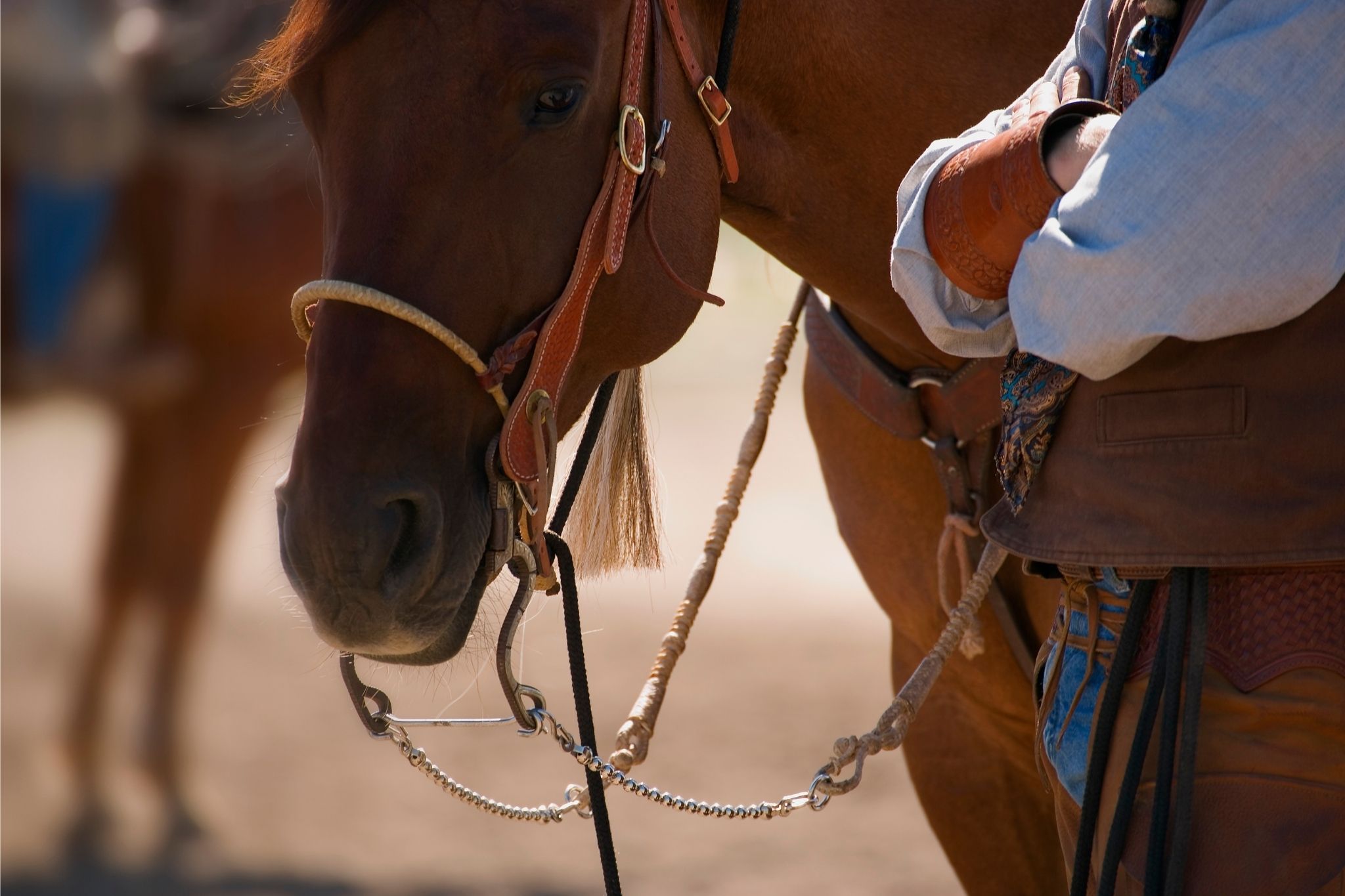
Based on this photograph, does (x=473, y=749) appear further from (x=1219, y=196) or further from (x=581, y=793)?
(x=1219, y=196)

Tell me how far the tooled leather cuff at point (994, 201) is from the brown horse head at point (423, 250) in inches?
14.2

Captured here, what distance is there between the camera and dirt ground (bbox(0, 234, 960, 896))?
3822 millimetres

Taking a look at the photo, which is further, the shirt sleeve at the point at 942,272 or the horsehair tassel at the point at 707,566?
the horsehair tassel at the point at 707,566

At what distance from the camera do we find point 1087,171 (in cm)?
101

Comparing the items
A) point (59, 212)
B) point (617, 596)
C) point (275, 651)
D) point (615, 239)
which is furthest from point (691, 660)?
point (615, 239)

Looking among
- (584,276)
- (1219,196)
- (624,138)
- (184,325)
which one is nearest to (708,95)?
(624,138)

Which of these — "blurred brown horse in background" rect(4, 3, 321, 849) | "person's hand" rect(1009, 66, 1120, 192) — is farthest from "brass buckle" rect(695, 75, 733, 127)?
"blurred brown horse in background" rect(4, 3, 321, 849)

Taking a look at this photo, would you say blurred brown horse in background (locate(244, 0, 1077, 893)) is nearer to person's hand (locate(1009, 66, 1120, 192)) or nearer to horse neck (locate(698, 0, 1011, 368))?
horse neck (locate(698, 0, 1011, 368))

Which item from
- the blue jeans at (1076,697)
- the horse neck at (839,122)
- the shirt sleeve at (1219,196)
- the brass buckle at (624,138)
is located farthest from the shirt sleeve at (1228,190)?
the horse neck at (839,122)

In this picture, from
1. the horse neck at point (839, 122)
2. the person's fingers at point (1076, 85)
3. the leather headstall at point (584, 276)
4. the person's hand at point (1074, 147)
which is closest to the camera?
the person's hand at point (1074, 147)

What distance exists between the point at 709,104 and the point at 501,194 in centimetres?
29

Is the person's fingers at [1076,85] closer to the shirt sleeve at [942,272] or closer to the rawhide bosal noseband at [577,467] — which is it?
the shirt sleeve at [942,272]

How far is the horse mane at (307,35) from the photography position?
1.26 m

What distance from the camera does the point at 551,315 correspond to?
129cm
